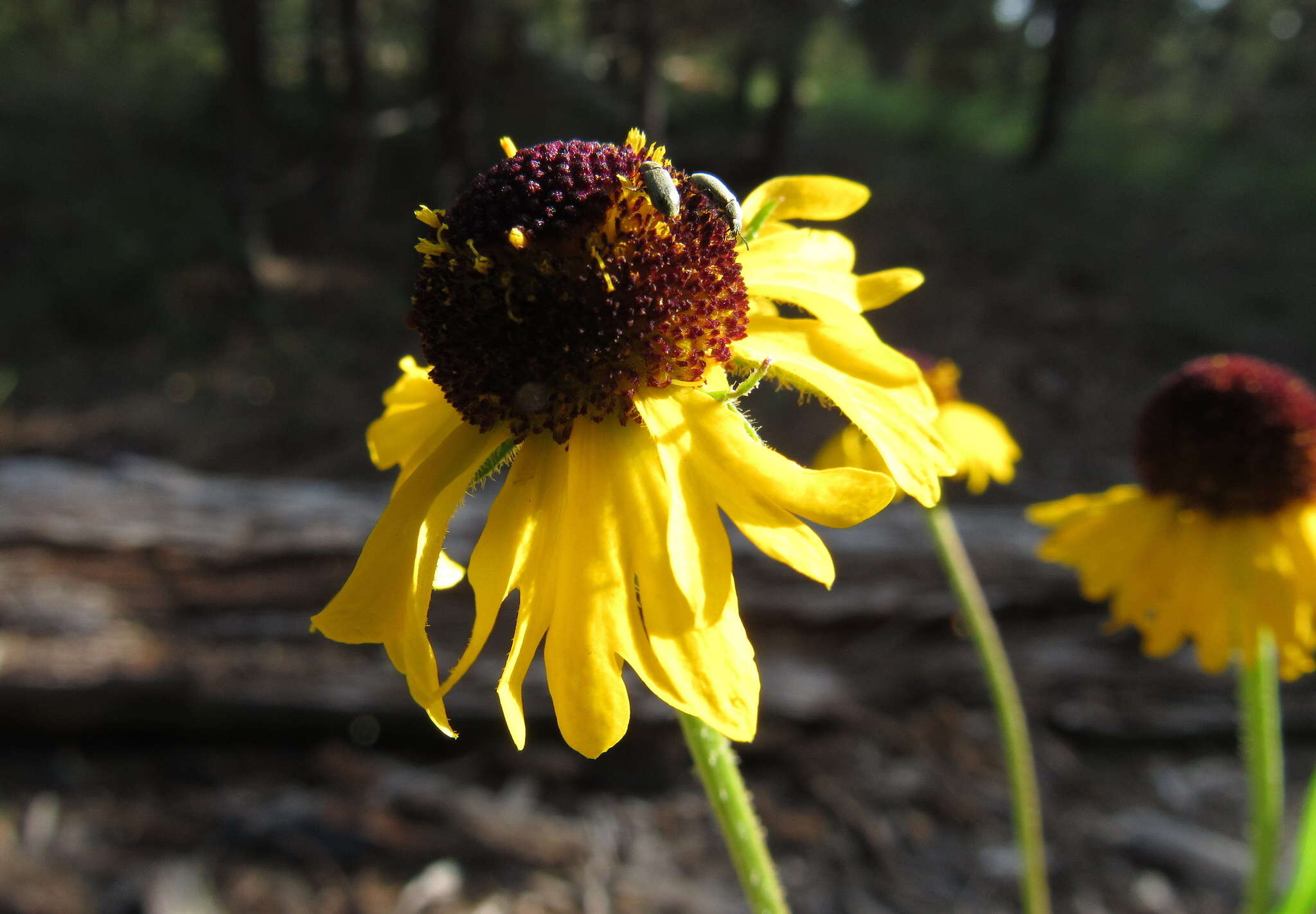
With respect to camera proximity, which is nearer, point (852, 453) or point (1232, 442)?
point (1232, 442)

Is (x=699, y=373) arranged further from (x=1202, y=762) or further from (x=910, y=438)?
(x=1202, y=762)

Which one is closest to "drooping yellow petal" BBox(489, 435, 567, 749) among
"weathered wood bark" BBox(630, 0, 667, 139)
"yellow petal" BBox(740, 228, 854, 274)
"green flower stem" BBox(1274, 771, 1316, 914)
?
"yellow petal" BBox(740, 228, 854, 274)

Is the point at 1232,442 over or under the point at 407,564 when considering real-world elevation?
under

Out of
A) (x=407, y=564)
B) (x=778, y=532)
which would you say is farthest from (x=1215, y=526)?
(x=407, y=564)

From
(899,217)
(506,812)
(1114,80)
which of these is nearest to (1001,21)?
(899,217)

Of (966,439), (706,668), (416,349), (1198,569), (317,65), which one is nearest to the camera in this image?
(706,668)

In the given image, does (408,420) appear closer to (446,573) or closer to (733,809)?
(446,573)

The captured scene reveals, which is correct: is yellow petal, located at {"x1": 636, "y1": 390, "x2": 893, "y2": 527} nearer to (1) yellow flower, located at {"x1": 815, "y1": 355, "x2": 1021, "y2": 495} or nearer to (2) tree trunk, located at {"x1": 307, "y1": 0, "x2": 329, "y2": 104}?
(1) yellow flower, located at {"x1": 815, "y1": 355, "x2": 1021, "y2": 495}

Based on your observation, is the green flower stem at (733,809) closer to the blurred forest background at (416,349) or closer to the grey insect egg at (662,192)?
the grey insect egg at (662,192)
